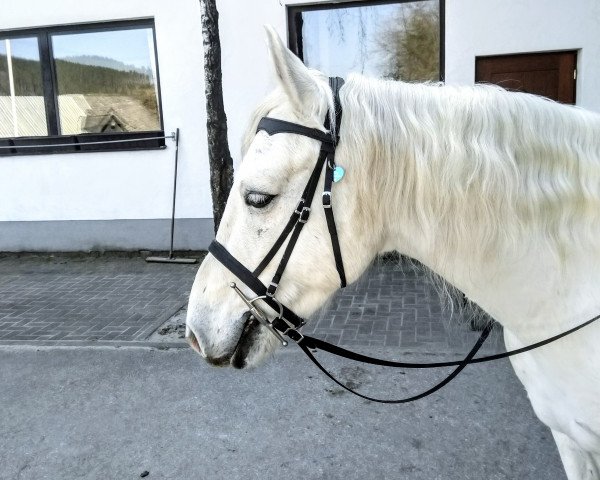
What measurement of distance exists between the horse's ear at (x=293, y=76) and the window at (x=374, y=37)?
575 cm

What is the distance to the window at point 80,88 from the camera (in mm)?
7891

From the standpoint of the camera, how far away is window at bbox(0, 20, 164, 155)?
311 inches

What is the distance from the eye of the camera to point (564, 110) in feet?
4.91

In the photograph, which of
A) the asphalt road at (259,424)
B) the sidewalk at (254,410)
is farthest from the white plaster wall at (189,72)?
the asphalt road at (259,424)

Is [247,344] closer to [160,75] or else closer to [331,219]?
[331,219]

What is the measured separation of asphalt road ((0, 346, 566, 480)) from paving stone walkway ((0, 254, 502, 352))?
0.47 meters

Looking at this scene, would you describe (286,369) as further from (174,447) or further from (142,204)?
(142,204)

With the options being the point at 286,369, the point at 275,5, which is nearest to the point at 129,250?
the point at 275,5

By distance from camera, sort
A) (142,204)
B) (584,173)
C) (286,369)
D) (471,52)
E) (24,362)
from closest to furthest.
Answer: (584,173)
(286,369)
(24,362)
(471,52)
(142,204)

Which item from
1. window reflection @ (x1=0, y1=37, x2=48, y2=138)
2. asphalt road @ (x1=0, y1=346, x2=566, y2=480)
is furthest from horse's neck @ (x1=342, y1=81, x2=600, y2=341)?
window reflection @ (x1=0, y1=37, x2=48, y2=138)

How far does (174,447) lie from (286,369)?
120 centimetres

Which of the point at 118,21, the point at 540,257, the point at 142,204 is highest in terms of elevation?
the point at 118,21

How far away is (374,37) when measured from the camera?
7.15m

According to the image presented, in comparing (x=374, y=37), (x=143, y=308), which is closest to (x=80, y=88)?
(x=143, y=308)
